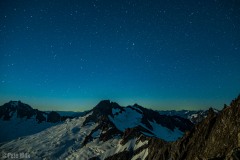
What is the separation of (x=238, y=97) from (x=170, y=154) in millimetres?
34654

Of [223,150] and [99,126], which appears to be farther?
[99,126]

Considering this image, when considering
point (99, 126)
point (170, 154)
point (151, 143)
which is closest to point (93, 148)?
point (99, 126)

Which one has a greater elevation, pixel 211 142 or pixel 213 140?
pixel 213 140

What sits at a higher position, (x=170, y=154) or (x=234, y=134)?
(x=234, y=134)

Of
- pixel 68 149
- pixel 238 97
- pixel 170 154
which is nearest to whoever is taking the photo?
pixel 238 97

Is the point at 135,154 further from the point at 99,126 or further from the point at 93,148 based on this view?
the point at 99,126

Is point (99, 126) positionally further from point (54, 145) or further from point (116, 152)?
point (116, 152)

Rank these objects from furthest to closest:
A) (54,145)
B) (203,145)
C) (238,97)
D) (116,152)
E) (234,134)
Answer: (54,145)
(116,152)
(203,145)
(238,97)
(234,134)

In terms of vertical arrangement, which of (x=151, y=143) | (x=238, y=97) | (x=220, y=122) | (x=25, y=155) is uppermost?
(x=238, y=97)

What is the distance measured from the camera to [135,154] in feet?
371

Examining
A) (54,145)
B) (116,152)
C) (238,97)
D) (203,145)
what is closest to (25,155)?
(54,145)

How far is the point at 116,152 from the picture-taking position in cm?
12875

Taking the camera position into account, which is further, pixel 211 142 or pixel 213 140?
pixel 211 142

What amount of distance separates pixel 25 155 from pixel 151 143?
109 metres
